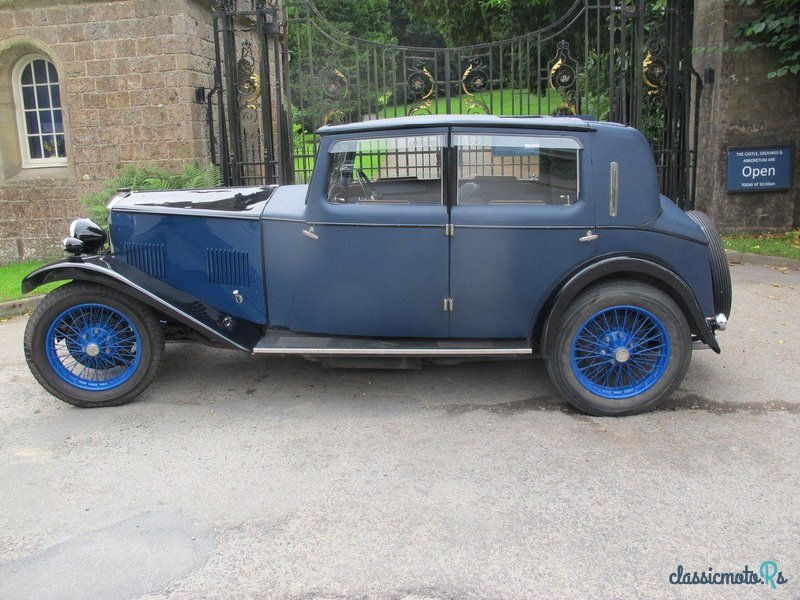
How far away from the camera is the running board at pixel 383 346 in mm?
4293

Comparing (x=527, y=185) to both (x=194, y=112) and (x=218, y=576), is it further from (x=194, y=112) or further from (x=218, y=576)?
(x=194, y=112)

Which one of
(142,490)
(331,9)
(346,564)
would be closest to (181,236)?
(142,490)

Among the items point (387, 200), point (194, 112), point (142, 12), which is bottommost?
point (387, 200)

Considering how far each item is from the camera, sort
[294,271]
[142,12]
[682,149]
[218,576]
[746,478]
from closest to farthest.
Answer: [218,576] → [746,478] → [294,271] → [682,149] → [142,12]

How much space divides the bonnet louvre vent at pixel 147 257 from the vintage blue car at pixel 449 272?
0.13 m

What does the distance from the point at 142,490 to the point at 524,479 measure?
1971 millimetres

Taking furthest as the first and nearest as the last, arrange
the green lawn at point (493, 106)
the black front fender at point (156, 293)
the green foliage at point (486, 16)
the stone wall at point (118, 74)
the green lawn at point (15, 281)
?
the green foliage at point (486, 16)
the stone wall at point (118, 74)
the green lawn at point (493, 106)
the green lawn at point (15, 281)
the black front fender at point (156, 293)

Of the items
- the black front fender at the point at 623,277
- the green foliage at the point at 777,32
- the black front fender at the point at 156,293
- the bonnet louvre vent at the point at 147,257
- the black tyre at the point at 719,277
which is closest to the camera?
the black front fender at the point at 623,277

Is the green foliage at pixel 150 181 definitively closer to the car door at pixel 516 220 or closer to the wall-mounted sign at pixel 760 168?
the car door at pixel 516 220

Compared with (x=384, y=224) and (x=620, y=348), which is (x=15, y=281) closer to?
(x=384, y=224)

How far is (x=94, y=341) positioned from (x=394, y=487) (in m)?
2.32

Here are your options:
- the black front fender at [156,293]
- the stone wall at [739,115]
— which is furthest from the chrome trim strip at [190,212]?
the stone wall at [739,115]

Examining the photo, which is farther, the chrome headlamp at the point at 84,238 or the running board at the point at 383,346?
the chrome headlamp at the point at 84,238

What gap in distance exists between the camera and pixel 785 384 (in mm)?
4762
